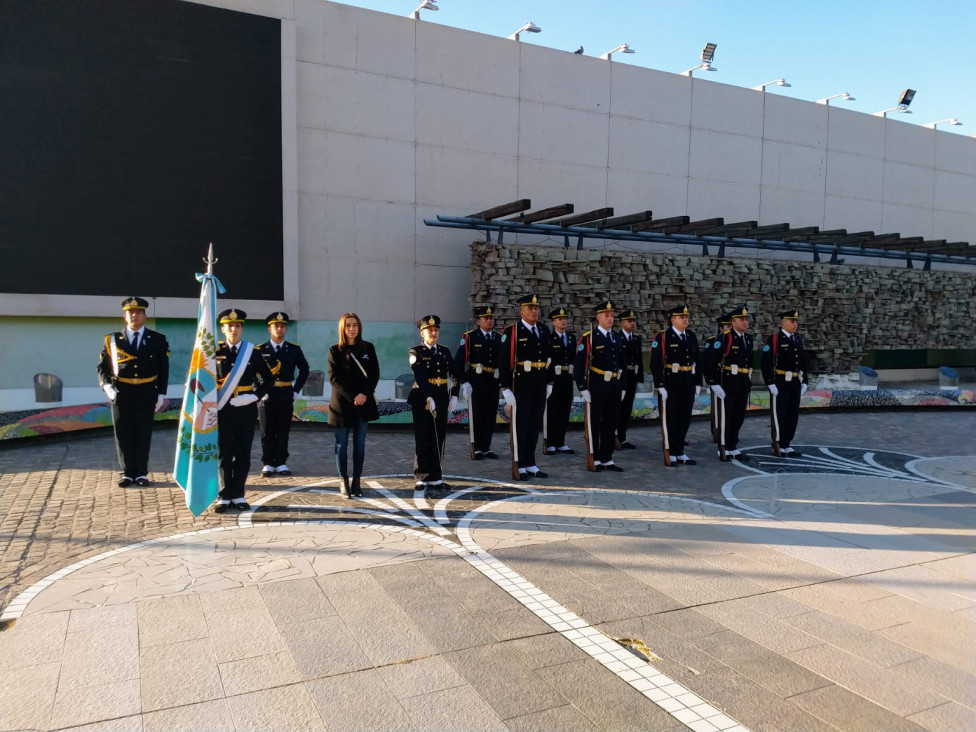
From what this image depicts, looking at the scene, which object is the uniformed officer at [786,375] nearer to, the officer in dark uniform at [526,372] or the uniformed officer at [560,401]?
the uniformed officer at [560,401]

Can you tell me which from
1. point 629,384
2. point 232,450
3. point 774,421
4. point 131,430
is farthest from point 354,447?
point 774,421

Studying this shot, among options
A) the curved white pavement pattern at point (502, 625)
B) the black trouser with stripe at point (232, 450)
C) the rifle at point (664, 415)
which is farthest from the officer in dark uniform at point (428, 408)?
the rifle at point (664, 415)

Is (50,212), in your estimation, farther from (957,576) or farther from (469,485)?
(957,576)

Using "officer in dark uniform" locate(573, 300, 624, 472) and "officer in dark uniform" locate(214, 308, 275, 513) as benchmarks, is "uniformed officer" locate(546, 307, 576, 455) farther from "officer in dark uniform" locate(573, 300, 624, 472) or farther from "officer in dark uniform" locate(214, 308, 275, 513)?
"officer in dark uniform" locate(214, 308, 275, 513)

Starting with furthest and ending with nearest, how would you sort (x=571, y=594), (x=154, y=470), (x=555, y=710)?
(x=154, y=470)
(x=571, y=594)
(x=555, y=710)

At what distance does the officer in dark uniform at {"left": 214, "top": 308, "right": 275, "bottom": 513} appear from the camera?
6.98 meters

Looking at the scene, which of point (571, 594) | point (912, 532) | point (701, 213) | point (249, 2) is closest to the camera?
point (571, 594)

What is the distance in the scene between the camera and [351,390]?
747 centimetres

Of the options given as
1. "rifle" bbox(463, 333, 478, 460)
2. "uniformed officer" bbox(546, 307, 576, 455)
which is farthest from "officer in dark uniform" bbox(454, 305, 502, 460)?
"uniformed officer" bbox(546, 307, 576, 455)

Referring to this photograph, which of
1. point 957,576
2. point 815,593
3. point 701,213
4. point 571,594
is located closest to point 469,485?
point 571,594

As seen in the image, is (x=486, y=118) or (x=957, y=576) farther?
(x=486, y=118)

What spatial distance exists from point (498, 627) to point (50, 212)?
10530 millimetres

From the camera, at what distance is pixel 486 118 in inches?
592

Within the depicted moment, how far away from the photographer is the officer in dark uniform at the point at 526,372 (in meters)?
8.82
